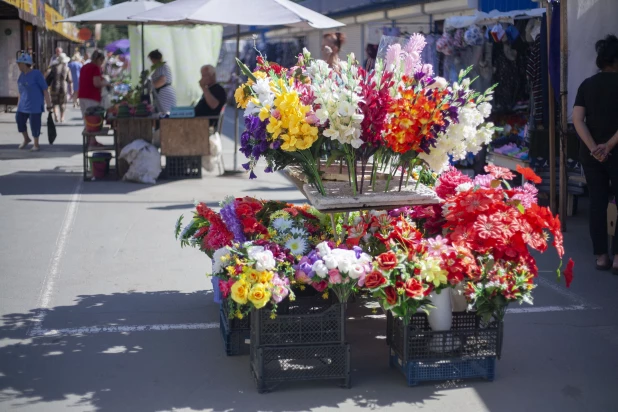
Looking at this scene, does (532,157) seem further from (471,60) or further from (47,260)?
(47,260)

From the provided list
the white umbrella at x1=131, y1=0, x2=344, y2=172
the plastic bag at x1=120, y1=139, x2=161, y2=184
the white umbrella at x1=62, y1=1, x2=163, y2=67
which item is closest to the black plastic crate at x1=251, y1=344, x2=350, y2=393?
the white umbrella at x1=131, y1=0, x2=344, y2=172

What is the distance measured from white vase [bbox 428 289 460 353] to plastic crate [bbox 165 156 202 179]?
807cm

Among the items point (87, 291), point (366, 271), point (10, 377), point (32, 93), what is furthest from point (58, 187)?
point (366, 271)

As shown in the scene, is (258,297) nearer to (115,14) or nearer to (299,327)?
(299,327)

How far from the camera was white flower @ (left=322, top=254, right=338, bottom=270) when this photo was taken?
171 inches

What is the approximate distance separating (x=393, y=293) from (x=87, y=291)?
3.08 meters

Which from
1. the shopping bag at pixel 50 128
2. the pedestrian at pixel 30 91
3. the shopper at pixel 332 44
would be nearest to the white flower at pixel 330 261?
the shopper at pixel 332 44

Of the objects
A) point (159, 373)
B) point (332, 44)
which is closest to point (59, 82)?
point (332, 44)

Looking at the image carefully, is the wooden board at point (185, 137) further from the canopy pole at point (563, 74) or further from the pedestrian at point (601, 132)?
the pedestrian at point (601, 132)

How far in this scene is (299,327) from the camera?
178 inches

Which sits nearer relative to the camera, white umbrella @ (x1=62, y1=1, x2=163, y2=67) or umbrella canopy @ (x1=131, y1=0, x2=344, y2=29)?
umbrella canopy @ (x1=131, y1=0, x2=344, y2=29)

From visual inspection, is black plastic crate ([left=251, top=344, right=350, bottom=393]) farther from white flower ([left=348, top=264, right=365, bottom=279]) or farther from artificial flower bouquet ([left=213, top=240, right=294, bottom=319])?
white flower ([left=348, top=264, right=365, bottom=279])

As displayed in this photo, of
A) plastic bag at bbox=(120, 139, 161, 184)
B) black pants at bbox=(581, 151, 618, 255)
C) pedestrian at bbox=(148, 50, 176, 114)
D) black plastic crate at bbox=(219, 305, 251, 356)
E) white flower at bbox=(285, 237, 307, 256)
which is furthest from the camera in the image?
pedestrian at bbox=(148, 50, 176, 114)

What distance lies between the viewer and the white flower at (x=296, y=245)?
4.72 metres
